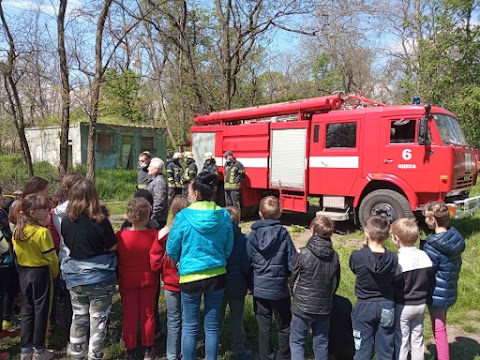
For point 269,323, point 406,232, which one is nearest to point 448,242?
point 406,232

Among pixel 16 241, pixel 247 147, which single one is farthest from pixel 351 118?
pixel 16 241

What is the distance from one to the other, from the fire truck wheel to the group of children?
4350 millimetres

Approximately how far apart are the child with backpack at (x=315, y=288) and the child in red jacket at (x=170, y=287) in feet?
3.24

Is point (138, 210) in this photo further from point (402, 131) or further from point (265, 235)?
point (402, 131)

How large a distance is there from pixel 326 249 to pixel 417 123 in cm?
536

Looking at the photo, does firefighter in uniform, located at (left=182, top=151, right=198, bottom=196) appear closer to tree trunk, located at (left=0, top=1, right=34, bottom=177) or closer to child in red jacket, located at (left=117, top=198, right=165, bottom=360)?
tree trunk, located at (left=0, top=1, right=34, bottom=177)

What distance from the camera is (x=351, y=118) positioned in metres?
8.42

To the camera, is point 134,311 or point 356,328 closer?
point 356,328

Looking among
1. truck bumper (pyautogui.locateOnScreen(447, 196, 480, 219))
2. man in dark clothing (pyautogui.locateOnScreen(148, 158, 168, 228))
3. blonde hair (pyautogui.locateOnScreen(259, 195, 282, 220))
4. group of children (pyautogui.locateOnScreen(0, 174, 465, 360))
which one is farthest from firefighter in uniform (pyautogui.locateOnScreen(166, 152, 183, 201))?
blonde hair (pyautogui.locateOnScreen(259, 195, 282, 220))

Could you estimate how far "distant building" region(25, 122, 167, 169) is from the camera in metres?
19.1

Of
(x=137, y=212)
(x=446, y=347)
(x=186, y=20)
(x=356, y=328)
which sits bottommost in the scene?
(x=446, y=347)

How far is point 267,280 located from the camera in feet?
11.2

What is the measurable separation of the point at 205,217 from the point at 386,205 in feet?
18.2

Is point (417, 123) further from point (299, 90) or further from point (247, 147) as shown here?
point (299, 90)
